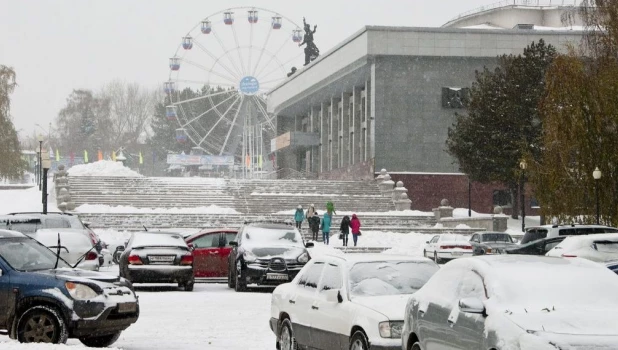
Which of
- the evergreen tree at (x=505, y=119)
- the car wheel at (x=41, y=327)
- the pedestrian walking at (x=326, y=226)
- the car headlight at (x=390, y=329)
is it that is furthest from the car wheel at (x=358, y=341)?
the evergreen tree at (x=505, y=119)

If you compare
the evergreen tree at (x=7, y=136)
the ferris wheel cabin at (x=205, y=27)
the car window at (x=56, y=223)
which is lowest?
the car window at (x=56, y=223)

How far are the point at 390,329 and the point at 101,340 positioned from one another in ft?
17.6

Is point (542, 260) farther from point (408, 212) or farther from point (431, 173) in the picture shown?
point (431, 173)

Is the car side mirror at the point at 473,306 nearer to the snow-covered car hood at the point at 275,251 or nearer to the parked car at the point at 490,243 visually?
the snow-covered car hood at the point at 275,251

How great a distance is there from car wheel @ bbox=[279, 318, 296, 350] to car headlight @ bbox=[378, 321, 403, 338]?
8.60ft

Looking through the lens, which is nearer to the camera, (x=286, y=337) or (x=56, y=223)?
(x=286, y=337)

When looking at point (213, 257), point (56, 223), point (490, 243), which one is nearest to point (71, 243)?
point (56, 223)

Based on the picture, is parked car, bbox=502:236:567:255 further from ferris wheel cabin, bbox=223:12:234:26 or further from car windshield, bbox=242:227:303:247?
ferris wheel cabin, bbox=223:12:234:26

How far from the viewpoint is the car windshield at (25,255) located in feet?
47.3

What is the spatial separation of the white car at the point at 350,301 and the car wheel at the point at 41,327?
8.88 feet

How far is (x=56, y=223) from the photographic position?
27219 millimetres

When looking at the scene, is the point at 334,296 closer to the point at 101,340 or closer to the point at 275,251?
the point at 101,340

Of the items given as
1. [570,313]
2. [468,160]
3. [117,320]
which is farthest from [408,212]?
[570,313]

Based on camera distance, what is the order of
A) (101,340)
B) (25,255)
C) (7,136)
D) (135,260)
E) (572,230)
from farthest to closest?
(7,136) < (572,230) < (135,260) < (101,340) < (25,255)
